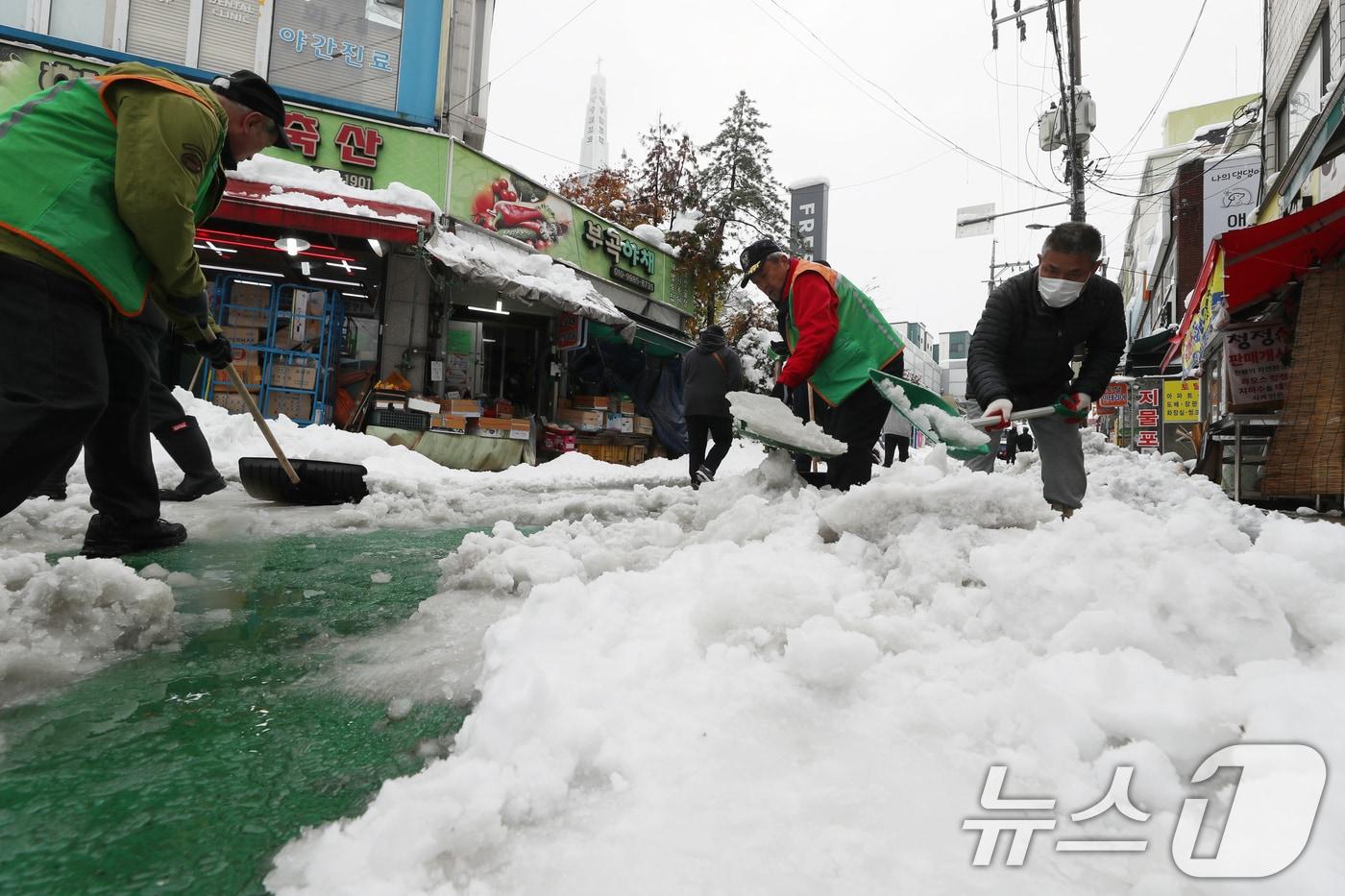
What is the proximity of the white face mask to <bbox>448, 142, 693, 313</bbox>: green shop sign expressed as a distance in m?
8.72

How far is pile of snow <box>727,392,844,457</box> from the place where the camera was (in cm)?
319

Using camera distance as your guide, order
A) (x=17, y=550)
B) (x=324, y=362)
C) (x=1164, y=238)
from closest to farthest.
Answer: (x=17, y=550)
(x=324, y=362)
(x=1164, y=238)

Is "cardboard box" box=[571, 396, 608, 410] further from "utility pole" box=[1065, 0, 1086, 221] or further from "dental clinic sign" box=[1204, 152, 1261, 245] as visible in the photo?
"dental clinic sign" box=[1204, 152, 1261, 245]

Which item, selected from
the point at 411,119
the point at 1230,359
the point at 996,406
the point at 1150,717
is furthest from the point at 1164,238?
the point at 1150,717

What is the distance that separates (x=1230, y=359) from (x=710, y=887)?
8.03 meters

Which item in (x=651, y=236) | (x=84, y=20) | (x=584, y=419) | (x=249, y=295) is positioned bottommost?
(x=584, y=419)

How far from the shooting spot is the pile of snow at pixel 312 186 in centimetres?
822

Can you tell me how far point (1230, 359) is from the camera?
6.51 m

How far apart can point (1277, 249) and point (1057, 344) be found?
13.3ft

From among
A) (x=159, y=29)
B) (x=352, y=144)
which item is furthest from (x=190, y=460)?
(x=159, y=29)

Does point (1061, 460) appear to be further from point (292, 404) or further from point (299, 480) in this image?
point (292, 404)

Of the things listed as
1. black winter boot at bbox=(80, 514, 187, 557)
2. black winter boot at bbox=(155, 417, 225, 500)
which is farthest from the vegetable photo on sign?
black winter boot at bbox=(80, 514, 187, 557)

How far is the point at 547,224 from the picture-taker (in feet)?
37.4

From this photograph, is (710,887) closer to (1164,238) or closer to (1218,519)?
(1218,519)
